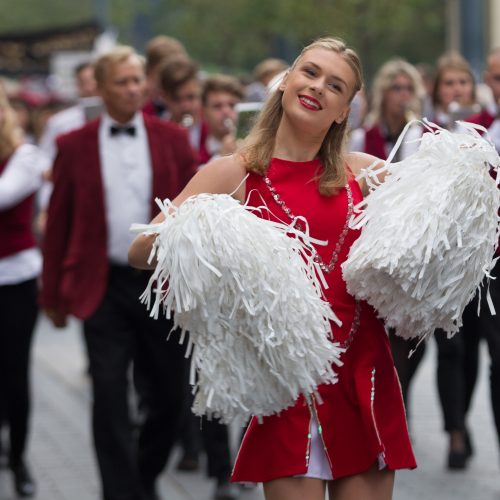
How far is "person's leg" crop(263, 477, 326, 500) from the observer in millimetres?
4305

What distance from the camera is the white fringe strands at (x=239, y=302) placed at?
12.9ft

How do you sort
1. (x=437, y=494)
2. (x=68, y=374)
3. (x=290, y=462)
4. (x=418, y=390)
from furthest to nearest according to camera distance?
(x=68, y=374)
(x=418, y=390)
(x=437, y=494)
(x=290, y=462)

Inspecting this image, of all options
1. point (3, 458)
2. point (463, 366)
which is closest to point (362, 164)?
point (463, 366)

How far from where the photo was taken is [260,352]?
13.2ft

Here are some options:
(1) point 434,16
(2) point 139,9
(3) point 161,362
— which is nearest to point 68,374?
(3) point 161,362

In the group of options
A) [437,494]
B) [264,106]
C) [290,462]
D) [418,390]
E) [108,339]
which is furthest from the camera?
[418,390]

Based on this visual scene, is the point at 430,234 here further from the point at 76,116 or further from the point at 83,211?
Answer: the point at 76,116

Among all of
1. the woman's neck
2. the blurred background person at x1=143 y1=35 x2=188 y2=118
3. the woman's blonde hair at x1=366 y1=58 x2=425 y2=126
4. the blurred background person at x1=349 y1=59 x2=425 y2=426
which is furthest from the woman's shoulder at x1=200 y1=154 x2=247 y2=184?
the woman's blonde hair at x1=366 y1=58 x2=425 y2=126

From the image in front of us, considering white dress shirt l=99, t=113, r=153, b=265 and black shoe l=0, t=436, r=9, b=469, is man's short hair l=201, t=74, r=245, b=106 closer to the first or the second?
white dress shirt l=99, t=113, r=153, b=265

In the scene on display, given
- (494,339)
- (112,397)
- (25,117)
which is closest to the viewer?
(112,397)

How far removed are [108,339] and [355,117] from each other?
3029mm

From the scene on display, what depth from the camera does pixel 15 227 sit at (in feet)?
24.6

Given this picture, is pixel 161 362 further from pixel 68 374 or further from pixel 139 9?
pixel 139 9

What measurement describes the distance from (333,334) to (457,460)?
12.0 ft
